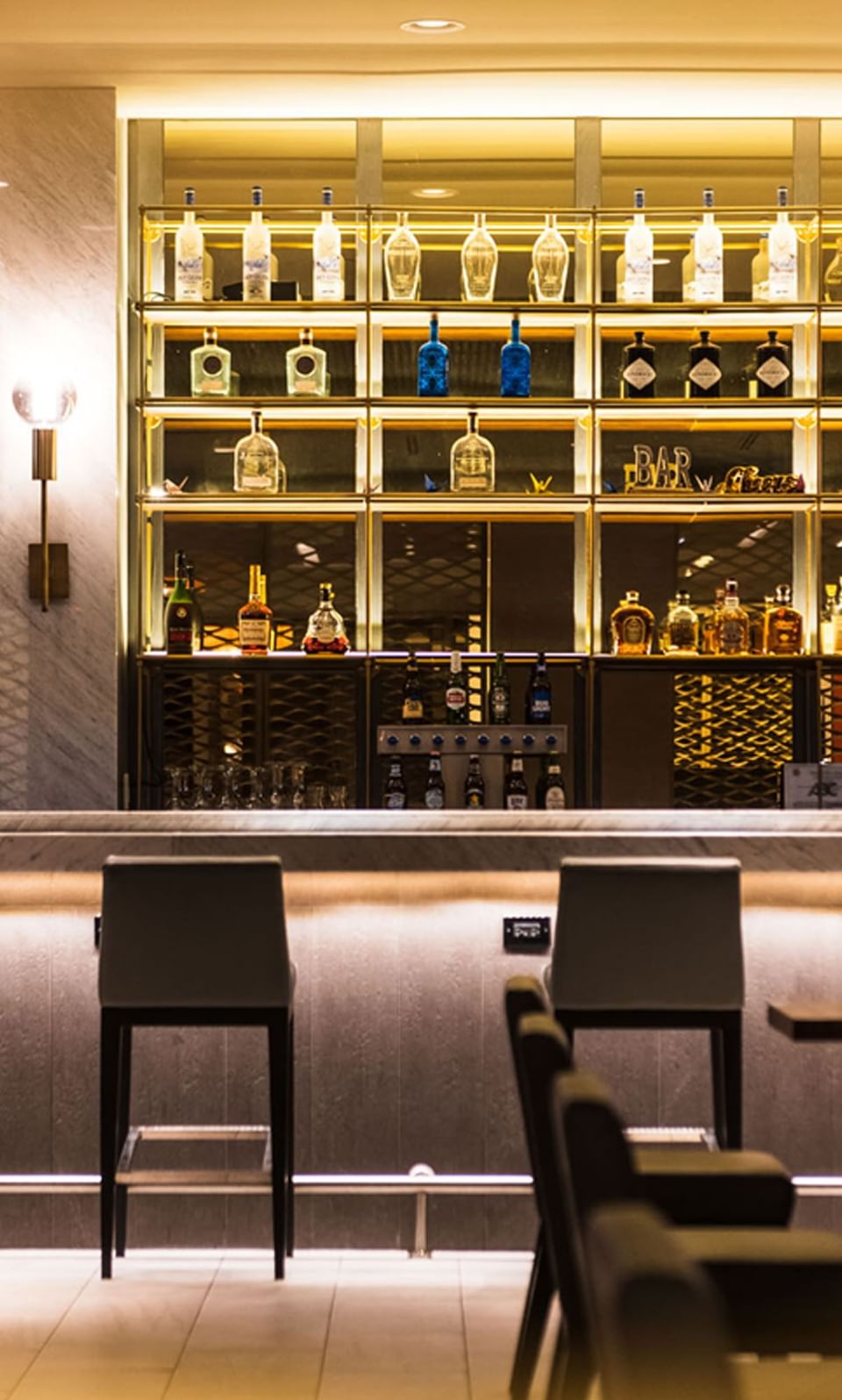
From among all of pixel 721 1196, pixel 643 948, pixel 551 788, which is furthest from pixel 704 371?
pixel 721 1196

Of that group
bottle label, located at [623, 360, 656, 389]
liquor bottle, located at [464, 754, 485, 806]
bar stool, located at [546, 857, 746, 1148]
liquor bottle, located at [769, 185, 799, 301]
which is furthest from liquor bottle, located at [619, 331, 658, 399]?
bar stool, located at [546, 857, 746, 1148]

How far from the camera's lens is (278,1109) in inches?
157

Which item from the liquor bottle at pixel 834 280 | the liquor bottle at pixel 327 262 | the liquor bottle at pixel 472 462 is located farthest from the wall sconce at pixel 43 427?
the liquor bottle at pixel 834 280

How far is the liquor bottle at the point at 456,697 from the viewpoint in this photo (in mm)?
5867

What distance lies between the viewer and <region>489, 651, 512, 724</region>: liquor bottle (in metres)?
5.87

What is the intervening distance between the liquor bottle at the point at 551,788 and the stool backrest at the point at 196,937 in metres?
1.88

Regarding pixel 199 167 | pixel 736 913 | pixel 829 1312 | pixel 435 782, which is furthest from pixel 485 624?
pixel 829 1312

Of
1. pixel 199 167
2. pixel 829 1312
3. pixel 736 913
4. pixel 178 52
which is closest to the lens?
pixel 829 1312

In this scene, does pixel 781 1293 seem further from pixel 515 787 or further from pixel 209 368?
pixel 209 368

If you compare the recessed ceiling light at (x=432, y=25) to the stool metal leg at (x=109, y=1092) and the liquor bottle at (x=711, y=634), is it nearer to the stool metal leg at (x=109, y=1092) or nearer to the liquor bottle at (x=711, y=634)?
the liquor bottle at (x=711, y=634)

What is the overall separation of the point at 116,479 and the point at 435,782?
1393 mm

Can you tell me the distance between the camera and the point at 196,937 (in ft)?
13.0

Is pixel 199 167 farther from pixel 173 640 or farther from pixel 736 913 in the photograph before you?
pixel 736 913

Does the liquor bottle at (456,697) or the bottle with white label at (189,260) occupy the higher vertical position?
the bottle with white label at (189,260)
